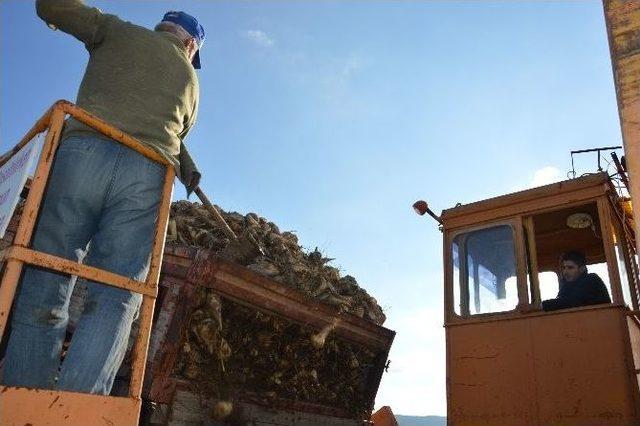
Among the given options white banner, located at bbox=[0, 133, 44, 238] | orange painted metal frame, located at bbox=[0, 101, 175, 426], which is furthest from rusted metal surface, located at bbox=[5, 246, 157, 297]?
white banner, located at bbox=[0, 133, 44, 238]

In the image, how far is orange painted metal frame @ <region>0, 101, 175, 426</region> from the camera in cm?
160

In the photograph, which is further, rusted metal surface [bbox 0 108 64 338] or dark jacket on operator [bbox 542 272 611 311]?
dark jacket on operator [bbox 542 272 611 311]

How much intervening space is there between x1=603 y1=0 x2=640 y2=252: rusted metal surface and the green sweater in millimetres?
1849

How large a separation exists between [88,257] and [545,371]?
3.31 meters

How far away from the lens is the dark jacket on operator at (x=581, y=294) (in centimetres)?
383

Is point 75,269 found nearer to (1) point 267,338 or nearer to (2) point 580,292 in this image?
(1) point 267,338

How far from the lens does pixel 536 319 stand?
3959 millimetres

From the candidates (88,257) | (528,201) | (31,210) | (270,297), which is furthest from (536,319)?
(31,210)

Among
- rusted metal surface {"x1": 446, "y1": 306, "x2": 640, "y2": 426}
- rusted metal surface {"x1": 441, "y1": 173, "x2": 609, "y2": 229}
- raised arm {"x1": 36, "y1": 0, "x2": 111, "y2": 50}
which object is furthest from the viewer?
rusted metal surface {"x1": 441, "y1": 173, "x2": 609, "y2": 229}

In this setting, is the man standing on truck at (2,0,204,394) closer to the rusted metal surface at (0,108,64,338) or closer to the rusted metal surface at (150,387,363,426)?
the rusted metal surface at (0,108,64,338)

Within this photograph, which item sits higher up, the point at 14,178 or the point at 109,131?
the point at 109,131

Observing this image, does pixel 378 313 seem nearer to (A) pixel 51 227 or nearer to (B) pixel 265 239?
(B) pixel 265 239

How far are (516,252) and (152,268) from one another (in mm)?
3231

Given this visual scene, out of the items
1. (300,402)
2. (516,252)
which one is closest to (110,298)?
(300,402)
